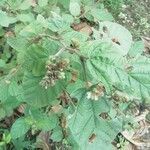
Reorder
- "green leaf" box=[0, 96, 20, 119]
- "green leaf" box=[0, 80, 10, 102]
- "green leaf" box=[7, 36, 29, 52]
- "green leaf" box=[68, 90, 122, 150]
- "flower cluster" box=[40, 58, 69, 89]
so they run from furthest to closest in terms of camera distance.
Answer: "green leaf" box=[0, 96, 20, 119], "green leaf" box=[0, 80, 10, 102], "green leaf" box=[7, 36, 29, 52], "green leaf" box=[68, 90, 122, 150], "flower cluster" box=[40, 58, 69, 89]

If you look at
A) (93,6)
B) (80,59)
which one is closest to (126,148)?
(93,6)

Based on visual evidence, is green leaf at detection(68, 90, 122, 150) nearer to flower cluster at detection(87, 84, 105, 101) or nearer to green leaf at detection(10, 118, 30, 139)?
flower cluster at detection(87, 84, 105, 101)

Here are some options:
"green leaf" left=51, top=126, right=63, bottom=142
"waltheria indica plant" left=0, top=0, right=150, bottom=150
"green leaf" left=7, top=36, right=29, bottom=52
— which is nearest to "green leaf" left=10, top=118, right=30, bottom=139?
"waltheria indica plant" left=0, top=0, right=150, bottom=150

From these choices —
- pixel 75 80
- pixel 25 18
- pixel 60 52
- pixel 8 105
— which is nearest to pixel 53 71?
pixel 60 52

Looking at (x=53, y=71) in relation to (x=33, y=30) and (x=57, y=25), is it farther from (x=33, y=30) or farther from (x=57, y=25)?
(x=33, y=30)

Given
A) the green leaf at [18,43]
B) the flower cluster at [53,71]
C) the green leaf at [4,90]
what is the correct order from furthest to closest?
the green leaf at [4,90]
the green leaf at [18,43]
the flower cluster at [53,71]

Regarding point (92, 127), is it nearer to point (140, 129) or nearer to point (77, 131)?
point (77, 131)

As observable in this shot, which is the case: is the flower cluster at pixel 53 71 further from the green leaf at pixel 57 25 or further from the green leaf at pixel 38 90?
the green leaf at pixel 57 25

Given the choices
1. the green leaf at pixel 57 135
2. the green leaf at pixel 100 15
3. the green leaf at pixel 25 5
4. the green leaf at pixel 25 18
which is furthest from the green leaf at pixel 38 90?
the green leaf at pixel 100 15
